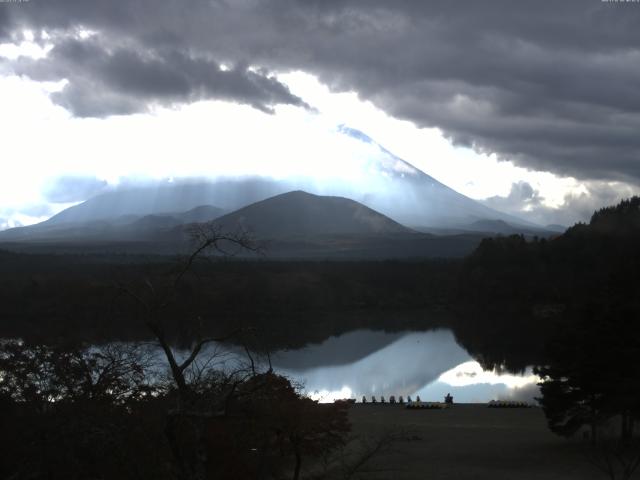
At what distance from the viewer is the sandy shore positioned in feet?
40.1

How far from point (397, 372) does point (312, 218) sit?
13059cm

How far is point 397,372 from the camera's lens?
2991cm

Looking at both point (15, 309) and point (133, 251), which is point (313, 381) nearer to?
point (15, 309)

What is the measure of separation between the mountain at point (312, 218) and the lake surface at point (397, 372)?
355 feet

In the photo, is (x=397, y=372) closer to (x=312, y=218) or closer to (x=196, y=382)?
(x=196, y=382)

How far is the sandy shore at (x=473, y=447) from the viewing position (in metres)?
12.2

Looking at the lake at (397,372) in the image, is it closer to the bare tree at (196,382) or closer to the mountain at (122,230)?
the bare tree at (196,382)

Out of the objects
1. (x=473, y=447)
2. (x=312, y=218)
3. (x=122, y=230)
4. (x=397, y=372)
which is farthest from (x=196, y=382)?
(x=122, y=230)

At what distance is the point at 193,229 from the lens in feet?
17.7

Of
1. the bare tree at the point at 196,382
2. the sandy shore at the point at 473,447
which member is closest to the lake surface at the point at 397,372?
the sandy shore at the point at 473,447

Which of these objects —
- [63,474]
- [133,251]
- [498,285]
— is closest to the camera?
[63,474]

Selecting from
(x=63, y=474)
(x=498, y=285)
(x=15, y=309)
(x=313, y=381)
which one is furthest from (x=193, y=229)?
(x=498, y=285)

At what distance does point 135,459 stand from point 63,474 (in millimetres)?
1383

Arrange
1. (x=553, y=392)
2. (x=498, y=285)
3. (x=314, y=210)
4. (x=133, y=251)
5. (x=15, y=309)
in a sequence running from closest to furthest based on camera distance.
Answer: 1. (x=553, y=392)
2. (x=15, y=309)
3. (x=498, y=285)
4. (x=133, y=251)
5. (x=314, y=210)
